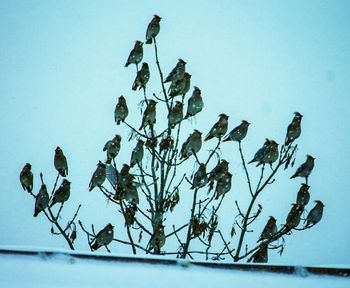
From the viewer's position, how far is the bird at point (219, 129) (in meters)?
5.30

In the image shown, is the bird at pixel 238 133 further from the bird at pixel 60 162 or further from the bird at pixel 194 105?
the bird at pixel 60 162

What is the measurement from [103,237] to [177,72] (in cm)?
217

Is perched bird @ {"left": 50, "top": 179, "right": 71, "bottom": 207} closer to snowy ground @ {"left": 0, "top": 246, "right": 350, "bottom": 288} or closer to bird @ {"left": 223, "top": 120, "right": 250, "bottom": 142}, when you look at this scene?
bird @ {"left": 223, "top": 120, "right": 250, "bottom": 142}

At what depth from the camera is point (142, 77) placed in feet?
17.3

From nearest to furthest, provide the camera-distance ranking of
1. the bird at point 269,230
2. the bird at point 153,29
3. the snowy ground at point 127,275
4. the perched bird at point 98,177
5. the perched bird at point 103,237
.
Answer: the snowy ground at point 127,275, the perched bird at point 98,177, the bird at point 269,230, the bird at point 153,29, the perched bird at point 103,237

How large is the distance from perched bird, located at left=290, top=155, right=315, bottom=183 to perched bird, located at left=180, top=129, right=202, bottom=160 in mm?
1157

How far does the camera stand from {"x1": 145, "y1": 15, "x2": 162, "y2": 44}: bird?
5.41 metres

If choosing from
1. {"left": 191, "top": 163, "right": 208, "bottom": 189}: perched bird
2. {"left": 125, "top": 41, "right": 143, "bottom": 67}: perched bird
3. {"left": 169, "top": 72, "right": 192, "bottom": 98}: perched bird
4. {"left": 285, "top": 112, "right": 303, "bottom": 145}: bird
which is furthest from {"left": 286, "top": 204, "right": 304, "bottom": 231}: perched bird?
{"left": 125, "top": 41, "right": 143, "bottom": 67}: perched bird

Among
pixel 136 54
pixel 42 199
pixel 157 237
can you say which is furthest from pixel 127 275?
pixel 136 54

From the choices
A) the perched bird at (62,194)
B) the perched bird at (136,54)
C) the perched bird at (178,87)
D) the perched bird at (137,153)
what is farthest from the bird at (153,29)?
the perched bird at (62,194)

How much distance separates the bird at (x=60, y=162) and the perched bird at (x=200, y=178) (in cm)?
167

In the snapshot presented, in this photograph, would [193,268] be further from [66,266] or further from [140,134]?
[140,134]

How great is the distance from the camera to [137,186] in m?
5.18

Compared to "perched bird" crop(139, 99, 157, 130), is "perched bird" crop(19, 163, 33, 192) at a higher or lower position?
lower
